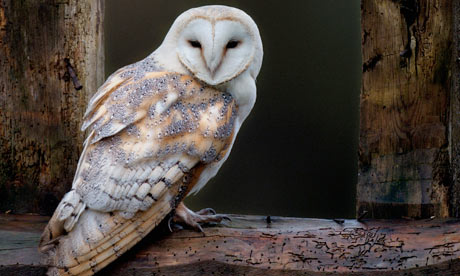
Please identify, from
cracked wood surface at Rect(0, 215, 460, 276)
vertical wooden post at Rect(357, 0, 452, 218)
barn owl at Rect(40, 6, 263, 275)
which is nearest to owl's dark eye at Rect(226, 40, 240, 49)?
barn owl at Rect(40, 6, 263, 275)

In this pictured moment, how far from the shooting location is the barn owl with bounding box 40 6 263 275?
1.79 m

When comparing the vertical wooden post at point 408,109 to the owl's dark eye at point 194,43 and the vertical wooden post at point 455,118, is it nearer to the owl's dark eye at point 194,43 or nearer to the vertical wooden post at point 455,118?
the vertical wooden post at point 455,118

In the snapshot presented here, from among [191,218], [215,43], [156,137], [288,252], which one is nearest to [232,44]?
[215,43]

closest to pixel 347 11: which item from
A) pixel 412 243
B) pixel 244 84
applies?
pixel 244 84

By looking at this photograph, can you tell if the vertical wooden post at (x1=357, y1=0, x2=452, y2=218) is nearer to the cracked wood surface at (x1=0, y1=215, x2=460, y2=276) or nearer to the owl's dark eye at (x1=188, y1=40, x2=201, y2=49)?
the cracked wood surface at (x1=0, y1=215, x2=460, y2=276)

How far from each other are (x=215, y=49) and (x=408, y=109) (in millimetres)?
640

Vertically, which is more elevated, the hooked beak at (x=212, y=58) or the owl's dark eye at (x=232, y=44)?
the owl's dark eye at (x=232, y=44)

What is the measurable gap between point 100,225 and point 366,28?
3.35ft

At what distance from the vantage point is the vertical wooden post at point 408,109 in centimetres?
200

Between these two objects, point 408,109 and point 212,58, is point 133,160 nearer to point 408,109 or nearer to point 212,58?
point 212,58

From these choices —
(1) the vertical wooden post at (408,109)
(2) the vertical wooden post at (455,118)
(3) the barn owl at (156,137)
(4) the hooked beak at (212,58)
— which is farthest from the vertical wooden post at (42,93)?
(2) the vertical wooden post at (455,118)

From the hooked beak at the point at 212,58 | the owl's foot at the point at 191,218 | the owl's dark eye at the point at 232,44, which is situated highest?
the owl's dark eye at the point at 232,44

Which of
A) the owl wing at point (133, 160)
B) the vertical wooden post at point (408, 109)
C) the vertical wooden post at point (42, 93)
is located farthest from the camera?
the vertical wooden post at point (42, 93)

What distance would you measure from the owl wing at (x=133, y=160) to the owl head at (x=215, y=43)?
0.19 feet
